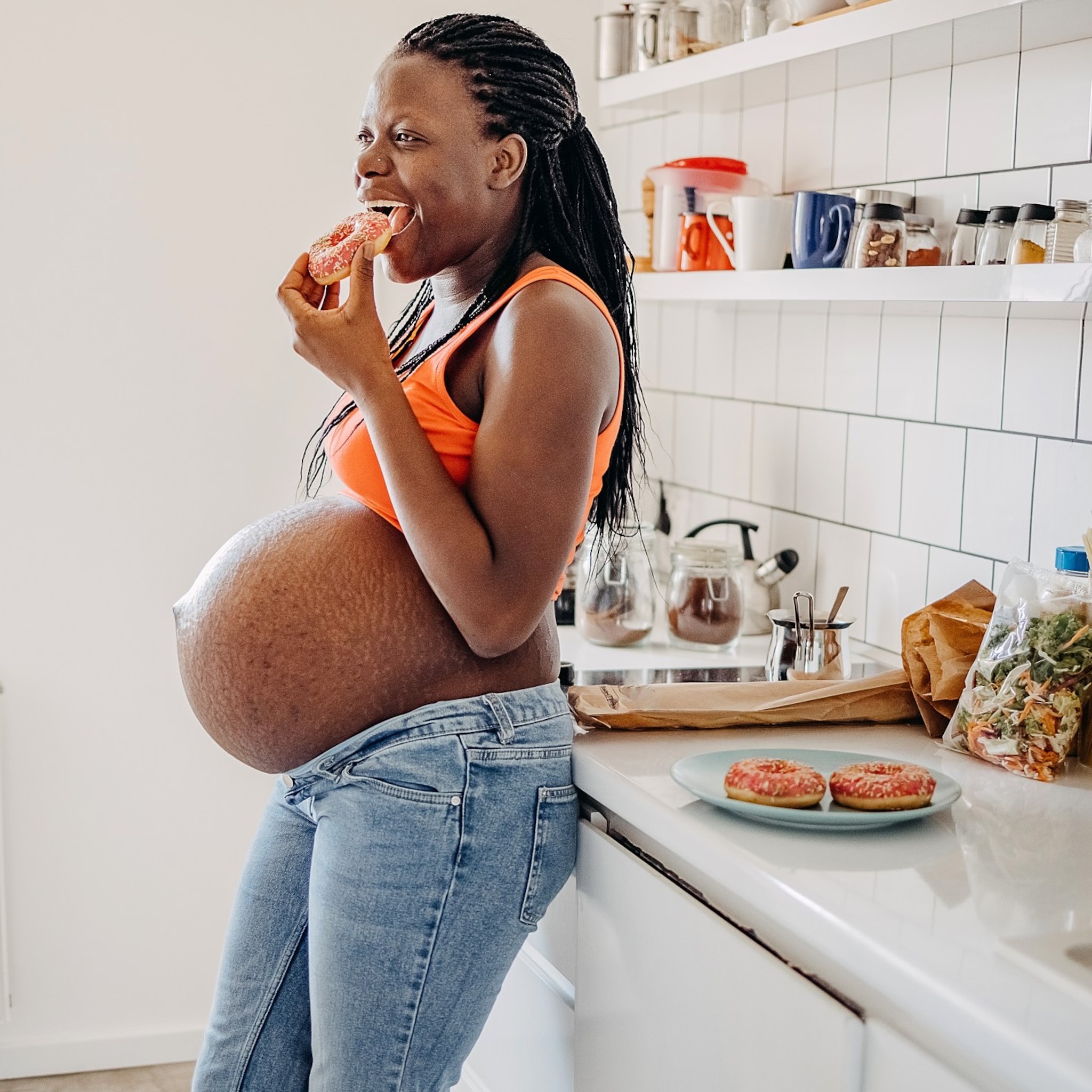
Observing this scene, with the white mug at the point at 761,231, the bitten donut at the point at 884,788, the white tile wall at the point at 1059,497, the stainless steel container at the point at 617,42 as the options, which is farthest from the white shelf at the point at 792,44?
the bitten donut at the point at 884,788

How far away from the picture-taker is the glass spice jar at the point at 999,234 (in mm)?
1393

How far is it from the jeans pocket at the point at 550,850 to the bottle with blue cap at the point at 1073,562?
0.53 meters

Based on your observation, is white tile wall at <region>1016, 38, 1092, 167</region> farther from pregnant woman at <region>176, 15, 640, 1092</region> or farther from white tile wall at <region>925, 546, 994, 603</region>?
pregnant woman at <region>176, 15, 640, 1092</region>

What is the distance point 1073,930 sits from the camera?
880 mm

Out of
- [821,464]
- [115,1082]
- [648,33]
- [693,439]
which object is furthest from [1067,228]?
[115,1082]

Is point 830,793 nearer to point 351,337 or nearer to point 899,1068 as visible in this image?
point 899,1068

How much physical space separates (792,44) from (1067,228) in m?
0.49

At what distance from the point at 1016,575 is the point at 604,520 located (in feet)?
1.40

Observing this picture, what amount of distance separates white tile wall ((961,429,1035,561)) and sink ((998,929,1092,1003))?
770 mm

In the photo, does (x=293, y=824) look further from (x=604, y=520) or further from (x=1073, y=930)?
(x=1073, y=930)

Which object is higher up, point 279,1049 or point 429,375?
point 429,375

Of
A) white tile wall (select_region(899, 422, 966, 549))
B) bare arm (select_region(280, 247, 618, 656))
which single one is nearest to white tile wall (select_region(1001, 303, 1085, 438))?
white tile wall (select_region(899, 422, 966, 549))

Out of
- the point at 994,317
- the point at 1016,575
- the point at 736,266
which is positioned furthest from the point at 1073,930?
the point at 736,266

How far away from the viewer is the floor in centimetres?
224
